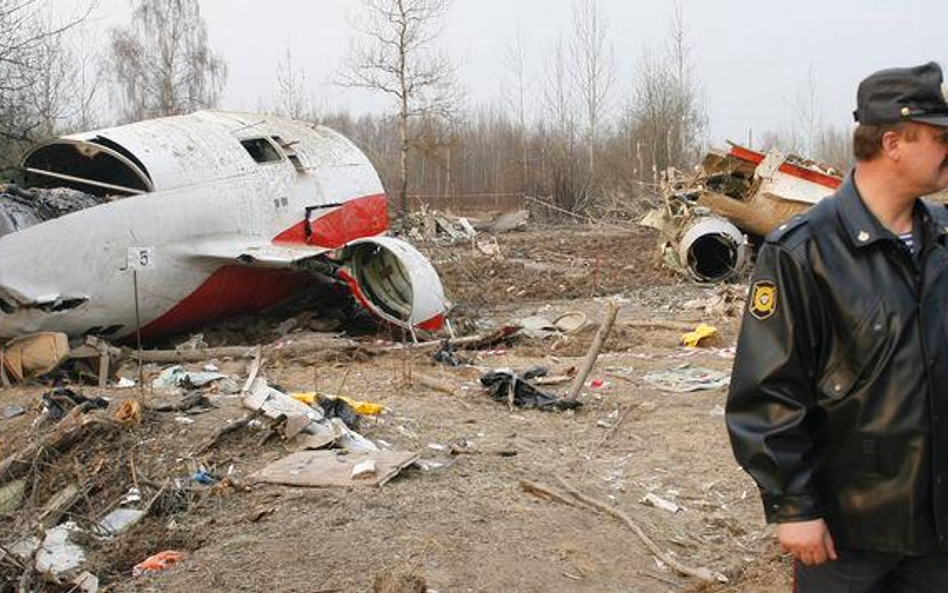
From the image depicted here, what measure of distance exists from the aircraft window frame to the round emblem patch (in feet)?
35.7

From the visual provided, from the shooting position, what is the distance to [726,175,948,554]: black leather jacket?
2441mm

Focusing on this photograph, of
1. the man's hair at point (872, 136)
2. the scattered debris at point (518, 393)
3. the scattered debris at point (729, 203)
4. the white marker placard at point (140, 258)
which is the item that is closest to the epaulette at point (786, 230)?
the man's hair at point (872, 136)

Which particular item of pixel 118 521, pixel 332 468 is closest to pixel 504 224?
pixel 332 468

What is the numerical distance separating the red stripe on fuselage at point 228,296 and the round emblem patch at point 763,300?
31.7ft

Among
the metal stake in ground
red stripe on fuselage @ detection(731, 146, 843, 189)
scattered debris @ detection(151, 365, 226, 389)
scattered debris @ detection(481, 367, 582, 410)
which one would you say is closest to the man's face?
scattered debris @ detection(481, 367, 582, 410)

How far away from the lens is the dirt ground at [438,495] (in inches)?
186

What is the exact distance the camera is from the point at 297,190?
1284cm

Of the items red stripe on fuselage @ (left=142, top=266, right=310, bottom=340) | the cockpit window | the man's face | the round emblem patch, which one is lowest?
A: red stripe on fuselage @ (left=142, top=266, right=310, bottom=340)

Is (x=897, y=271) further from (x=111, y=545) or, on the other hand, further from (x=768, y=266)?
(x=111, y=545)

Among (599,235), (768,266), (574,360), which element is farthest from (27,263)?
(599,235)

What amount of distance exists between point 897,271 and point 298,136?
11.9 meters

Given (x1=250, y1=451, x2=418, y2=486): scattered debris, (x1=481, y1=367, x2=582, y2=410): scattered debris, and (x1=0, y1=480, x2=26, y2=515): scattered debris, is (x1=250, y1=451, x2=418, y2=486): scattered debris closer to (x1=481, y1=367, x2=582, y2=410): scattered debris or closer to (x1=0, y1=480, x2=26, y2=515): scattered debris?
(x1=0, y1=480, x2=26, y2=515): scattered debris

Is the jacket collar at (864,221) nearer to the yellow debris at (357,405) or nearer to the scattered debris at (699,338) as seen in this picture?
the yellow debris at (357,405)

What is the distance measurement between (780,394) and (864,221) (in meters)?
0.50
